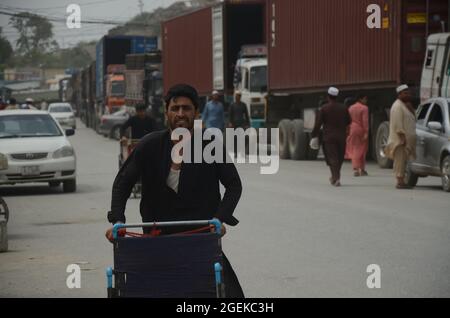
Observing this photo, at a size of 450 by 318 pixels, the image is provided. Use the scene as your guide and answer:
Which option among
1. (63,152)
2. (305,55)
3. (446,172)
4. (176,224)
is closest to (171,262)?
(176,224)

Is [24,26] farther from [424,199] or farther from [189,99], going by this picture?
[189,99]

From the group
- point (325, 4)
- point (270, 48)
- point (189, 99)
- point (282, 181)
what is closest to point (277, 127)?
point (270, 48)

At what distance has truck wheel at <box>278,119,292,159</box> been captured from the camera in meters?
31.0

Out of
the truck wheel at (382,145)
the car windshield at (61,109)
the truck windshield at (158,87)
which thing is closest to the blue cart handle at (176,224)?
the truck wheel at (382,145)

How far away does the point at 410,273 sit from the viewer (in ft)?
32.2

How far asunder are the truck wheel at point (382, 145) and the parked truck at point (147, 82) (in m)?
22.1

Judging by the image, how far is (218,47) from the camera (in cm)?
3703

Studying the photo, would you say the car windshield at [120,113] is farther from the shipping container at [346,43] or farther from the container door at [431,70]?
the container door at [431,70]

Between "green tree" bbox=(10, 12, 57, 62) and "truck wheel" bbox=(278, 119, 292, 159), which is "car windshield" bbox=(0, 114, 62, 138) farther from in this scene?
"green tree" bbox=(10, 12, 57, 62)

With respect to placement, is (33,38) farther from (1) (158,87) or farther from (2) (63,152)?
(2) (63,152)

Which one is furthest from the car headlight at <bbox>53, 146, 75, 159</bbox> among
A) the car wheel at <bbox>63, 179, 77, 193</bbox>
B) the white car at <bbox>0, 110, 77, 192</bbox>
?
the car wheel at <bbox>63, 179, 77, 193</bbox>

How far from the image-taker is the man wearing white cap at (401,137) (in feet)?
62.7

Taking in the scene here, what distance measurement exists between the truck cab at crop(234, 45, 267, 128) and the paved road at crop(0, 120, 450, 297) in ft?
40.4

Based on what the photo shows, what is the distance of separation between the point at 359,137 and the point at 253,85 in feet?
37.1
